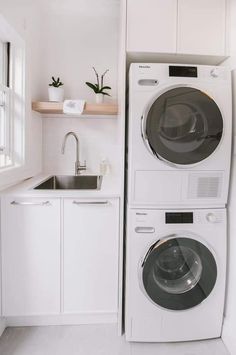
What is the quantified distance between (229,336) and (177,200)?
38.0 inches

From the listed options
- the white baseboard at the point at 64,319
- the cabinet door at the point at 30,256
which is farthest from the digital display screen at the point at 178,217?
the white baseboard at the point at 64,319

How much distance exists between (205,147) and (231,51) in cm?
67

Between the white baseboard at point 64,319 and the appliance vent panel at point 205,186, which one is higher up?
the appliance vent panel at point 205,186

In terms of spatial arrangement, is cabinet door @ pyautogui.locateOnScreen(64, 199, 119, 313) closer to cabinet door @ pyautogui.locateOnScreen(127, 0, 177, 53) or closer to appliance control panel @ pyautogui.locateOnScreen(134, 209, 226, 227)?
appliance control panel @ pyautogui.locateOnScreen(134, 209, 226, 227)

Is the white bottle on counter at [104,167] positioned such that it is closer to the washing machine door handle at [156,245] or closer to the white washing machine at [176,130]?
the white washing machine at [176,130]

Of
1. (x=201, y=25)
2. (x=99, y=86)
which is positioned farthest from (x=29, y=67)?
(x=201, y=25)

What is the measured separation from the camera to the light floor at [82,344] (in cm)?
152

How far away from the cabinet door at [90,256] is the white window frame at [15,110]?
734mm

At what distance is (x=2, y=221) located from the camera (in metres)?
1.56

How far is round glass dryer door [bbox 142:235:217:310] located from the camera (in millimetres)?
1523

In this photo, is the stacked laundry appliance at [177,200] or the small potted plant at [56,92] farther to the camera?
the small potted plant at [56,92]

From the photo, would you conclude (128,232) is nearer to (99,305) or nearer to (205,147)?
(99,305)

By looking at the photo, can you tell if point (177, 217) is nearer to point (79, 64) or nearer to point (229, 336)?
point (229, 336)

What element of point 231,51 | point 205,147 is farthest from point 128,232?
point 231,51
